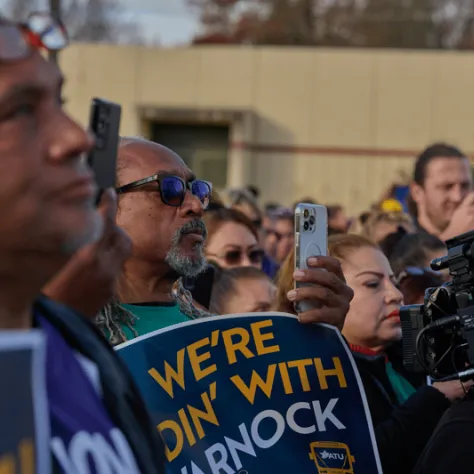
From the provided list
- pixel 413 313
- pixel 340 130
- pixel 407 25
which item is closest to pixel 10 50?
pixel 413 313

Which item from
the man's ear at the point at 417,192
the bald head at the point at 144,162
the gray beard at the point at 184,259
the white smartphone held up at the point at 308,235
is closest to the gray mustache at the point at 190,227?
the gray beard at the point at 184,259

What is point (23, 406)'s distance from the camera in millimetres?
1426

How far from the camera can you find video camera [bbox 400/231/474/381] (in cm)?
285

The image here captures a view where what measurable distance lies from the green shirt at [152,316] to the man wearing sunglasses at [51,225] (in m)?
1.42

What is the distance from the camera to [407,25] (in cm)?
3278

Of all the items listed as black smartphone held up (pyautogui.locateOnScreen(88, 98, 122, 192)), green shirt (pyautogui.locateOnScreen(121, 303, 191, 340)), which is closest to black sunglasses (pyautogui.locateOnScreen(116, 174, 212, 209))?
green shirt (pyautogui.locateOnScreen(121, 303, 191, 340))

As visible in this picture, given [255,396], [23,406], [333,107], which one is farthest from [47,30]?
[333,107]

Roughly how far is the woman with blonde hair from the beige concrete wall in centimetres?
1780

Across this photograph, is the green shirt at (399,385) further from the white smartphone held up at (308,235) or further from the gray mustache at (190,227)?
the white smartphone held up at (308,235)

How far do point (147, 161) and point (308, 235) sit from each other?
0.72 meters

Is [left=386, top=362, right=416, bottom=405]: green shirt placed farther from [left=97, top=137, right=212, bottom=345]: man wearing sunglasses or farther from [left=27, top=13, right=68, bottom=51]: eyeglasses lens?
[left=27, top=13, right=68, bottom=51]: eyeglasses lens

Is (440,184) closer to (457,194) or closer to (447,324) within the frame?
(457,194)

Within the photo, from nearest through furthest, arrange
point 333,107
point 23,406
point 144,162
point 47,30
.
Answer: point 23,406 < point 47,30 < point 144,162 < point 333,107

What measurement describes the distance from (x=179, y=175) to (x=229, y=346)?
2.74 ft
